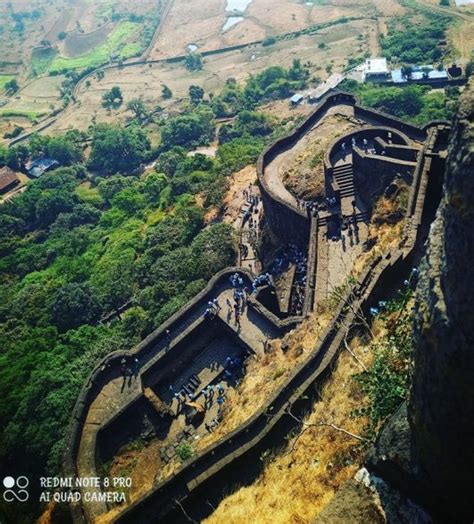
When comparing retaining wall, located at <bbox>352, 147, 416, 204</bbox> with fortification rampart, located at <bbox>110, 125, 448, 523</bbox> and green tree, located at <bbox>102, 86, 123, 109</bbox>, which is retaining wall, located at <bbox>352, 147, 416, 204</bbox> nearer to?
fortification rampart, located at <bbox>110, 125, 448, 523</bbox>

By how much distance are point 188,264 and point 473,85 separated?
27381mm

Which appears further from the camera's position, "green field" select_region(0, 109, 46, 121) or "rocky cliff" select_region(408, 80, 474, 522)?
"green field" select_region(0, 109, 46, 121)

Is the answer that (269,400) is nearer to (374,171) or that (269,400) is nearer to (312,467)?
(312,467)

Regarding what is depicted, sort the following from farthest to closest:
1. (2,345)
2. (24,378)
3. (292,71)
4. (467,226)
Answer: (292,71), (2,345), (24,378), (467,226)

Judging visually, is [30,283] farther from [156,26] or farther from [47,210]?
[156,26]

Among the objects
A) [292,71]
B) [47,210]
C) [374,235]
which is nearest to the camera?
[374,235]

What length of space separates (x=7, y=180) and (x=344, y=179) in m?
61.2

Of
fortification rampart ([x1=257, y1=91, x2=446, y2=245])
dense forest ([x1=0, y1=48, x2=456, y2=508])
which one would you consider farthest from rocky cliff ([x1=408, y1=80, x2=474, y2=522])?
dense forest ([x1=0, y1=48, x2=456, y2=508])

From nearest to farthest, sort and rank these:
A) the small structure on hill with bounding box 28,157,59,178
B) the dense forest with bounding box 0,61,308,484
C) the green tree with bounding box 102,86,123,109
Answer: the dense forest with bounding box 0,61,308,484, the small structure on hill with bounding box 28,157,59,178, the green tree with bounding box 102,86,123,109

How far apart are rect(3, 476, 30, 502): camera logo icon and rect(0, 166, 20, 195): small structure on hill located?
56891 millimetres

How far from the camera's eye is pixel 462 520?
841 cm

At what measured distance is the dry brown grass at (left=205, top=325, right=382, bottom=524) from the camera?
44.2 ft

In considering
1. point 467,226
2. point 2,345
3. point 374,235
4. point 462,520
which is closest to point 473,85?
point 467,226

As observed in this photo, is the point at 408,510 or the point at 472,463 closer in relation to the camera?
the point at 472,463
